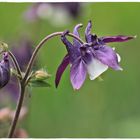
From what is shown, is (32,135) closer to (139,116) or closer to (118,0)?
(139,116)

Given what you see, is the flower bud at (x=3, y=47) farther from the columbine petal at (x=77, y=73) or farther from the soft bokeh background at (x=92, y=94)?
the soft bokeh background at (x=92, y=94)

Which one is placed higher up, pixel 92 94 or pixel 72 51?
pixel 72 51

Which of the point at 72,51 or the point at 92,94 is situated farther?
the point at 92,94

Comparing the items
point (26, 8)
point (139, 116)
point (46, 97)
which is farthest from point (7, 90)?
point (139, 116)

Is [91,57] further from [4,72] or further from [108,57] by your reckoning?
[4,72]

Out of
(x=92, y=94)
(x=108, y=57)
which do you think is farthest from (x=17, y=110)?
(x=92, y=94)

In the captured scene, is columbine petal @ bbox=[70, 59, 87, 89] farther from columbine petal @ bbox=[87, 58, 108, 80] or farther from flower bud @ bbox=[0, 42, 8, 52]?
flower bud @ bbox=[0, 42, 8, 52]

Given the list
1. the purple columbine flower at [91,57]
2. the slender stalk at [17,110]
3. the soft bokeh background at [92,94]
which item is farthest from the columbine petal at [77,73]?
the soft bokeh background at [92,94]
